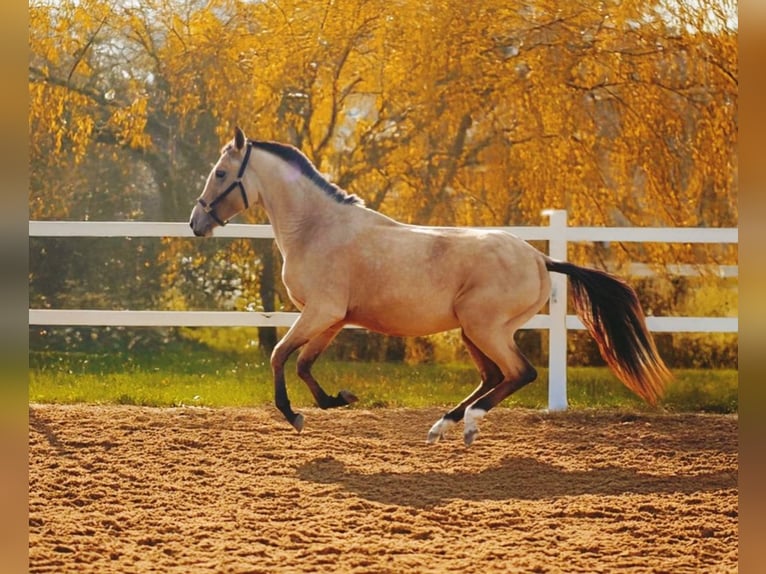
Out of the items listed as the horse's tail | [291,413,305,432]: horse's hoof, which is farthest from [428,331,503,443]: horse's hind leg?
[291,413,305,432]: horse's hoof

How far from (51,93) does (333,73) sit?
8.35 feet

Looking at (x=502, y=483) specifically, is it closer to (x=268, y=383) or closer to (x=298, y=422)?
(x=298, y=422)

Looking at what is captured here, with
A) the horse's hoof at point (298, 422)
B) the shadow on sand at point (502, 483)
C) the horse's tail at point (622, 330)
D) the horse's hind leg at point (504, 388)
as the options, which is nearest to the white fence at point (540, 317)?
the horse's tail at point (622, 330)

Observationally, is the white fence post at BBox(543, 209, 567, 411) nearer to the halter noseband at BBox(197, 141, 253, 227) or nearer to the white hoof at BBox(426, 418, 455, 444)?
the white hoof at BBox(426, 418, 455, 444)

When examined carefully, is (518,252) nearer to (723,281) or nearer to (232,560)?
(232,560)

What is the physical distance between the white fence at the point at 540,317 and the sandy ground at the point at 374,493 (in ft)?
1.94

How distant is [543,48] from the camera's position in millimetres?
8258

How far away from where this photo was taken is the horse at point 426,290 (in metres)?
5.01

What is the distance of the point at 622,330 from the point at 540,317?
1642mm

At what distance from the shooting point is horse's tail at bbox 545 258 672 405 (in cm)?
503

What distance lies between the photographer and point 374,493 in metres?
4.07

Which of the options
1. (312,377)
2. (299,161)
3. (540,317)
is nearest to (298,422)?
(312,377)
